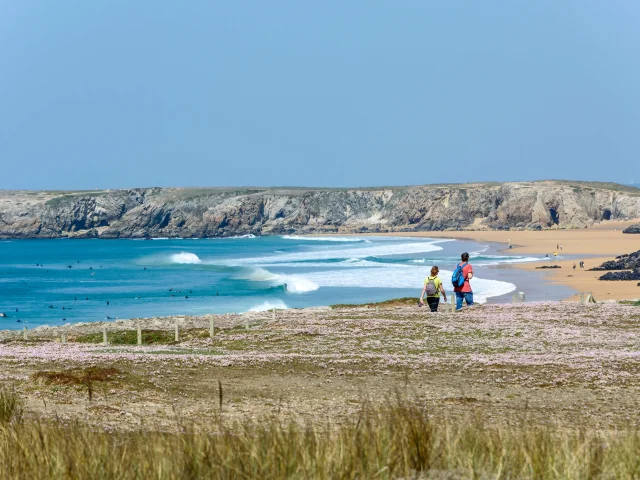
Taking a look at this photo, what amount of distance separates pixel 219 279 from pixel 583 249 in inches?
1734

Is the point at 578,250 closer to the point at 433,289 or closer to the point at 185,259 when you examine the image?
the point at 185,259

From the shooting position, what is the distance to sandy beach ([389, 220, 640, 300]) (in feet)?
168

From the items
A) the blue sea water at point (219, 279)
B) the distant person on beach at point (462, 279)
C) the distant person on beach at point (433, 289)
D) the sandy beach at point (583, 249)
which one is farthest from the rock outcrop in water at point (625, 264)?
the distant person on beach at point (433, 289)

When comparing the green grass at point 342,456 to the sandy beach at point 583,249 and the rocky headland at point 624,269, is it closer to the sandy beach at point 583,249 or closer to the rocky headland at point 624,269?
the sandy beach at point 583,249

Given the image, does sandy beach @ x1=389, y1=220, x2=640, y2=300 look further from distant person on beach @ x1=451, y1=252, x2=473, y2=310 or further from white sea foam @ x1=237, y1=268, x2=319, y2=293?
white sea foam @ x1=237, y1=268, x2=319, y2=293

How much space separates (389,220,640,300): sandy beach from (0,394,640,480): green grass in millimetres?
39940

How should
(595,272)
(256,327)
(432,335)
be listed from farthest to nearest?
1. (595,272)
2. (256,327)
3. (432,335)

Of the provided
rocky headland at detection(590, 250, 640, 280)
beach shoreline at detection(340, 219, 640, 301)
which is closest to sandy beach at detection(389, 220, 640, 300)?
beach shoreline at detection(340, 219, 640, 301)

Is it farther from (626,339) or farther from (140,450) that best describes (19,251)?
(140,450)

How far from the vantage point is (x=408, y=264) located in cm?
8619

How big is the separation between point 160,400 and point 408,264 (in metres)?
72.4

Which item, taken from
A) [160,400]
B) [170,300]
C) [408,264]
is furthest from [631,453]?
[408,264]

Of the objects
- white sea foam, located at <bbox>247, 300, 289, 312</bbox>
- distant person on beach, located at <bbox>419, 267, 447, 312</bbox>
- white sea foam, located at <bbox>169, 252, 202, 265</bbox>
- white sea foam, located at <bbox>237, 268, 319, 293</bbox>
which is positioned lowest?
white sea foam, located at <bbox>247, 300, 289, 312</bbox>

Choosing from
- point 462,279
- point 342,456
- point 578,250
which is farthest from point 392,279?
point 342,456
